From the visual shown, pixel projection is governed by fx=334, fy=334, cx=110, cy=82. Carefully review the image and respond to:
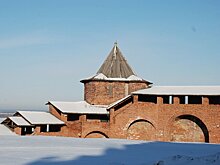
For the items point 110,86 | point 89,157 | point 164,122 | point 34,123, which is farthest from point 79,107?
point 89,157

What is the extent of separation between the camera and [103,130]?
21.4m

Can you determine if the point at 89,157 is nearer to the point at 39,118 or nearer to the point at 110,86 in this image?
the point at 39,118

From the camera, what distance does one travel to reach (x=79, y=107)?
910 inches

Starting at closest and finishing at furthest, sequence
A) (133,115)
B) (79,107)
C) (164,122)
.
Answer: (164,122) → (133,115) → (79,107)

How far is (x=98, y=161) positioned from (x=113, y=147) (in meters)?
2.10

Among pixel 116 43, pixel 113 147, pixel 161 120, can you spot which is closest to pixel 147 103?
pixel 161 120

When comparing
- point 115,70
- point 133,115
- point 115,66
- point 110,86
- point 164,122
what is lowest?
point 164,122

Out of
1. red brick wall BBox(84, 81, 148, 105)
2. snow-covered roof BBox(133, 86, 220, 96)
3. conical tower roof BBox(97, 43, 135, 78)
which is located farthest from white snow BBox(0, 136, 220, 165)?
conical tower roof BBox(97, 43, 135, 78)

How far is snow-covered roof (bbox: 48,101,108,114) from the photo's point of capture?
72.4 ft

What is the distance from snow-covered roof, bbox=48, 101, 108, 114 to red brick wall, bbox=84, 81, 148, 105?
600 millimetres

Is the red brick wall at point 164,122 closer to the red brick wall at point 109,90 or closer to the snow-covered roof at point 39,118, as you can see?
the red brick wall at point 109,90

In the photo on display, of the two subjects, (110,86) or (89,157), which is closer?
(89,157)

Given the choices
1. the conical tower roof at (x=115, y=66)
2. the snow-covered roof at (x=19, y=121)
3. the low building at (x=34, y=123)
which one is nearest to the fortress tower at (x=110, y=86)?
the conical tower roof at (x=115, y=66)

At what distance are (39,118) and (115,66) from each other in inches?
289
